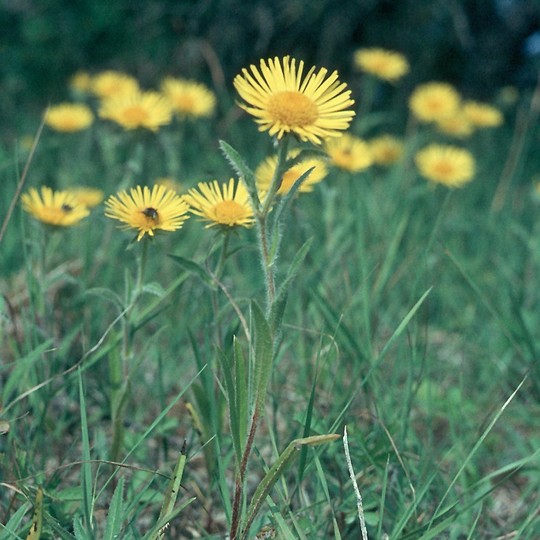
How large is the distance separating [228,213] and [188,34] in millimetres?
3330

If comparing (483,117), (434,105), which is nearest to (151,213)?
(434,105)

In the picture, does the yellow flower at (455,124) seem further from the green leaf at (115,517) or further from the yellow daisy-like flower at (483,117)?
the green leaf at (115,517)

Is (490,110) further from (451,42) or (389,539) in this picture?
(389,539)

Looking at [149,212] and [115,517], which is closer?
[115,517]

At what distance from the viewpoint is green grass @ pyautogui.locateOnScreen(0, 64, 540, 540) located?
3.81 feet

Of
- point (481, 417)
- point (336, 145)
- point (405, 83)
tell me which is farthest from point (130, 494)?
point (405, 83)

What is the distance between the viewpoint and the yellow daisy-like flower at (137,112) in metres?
2.00

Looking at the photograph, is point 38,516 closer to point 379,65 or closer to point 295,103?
point 295,103

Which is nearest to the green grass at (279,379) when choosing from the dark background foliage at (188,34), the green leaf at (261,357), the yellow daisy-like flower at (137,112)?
the green leaf at (261,357)

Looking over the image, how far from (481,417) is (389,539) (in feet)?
2.49

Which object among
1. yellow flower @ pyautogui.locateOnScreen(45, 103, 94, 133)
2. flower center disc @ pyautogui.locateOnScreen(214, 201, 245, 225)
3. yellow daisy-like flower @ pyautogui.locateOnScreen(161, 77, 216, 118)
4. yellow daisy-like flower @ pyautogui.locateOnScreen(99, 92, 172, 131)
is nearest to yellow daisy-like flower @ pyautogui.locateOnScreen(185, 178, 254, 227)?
flower center disc @ pyautogui.locateOnScreen(214, 201, 245, 225)

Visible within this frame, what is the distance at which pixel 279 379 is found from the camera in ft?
5.21

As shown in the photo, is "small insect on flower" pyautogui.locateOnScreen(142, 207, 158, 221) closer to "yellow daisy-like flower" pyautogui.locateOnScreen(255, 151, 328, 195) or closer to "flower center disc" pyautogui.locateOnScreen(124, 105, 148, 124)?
"yellow daisy-like flower" pyautogui.locateOnScreen(255, 151, 328, 195)

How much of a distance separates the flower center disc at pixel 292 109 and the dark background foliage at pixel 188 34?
300 cm
